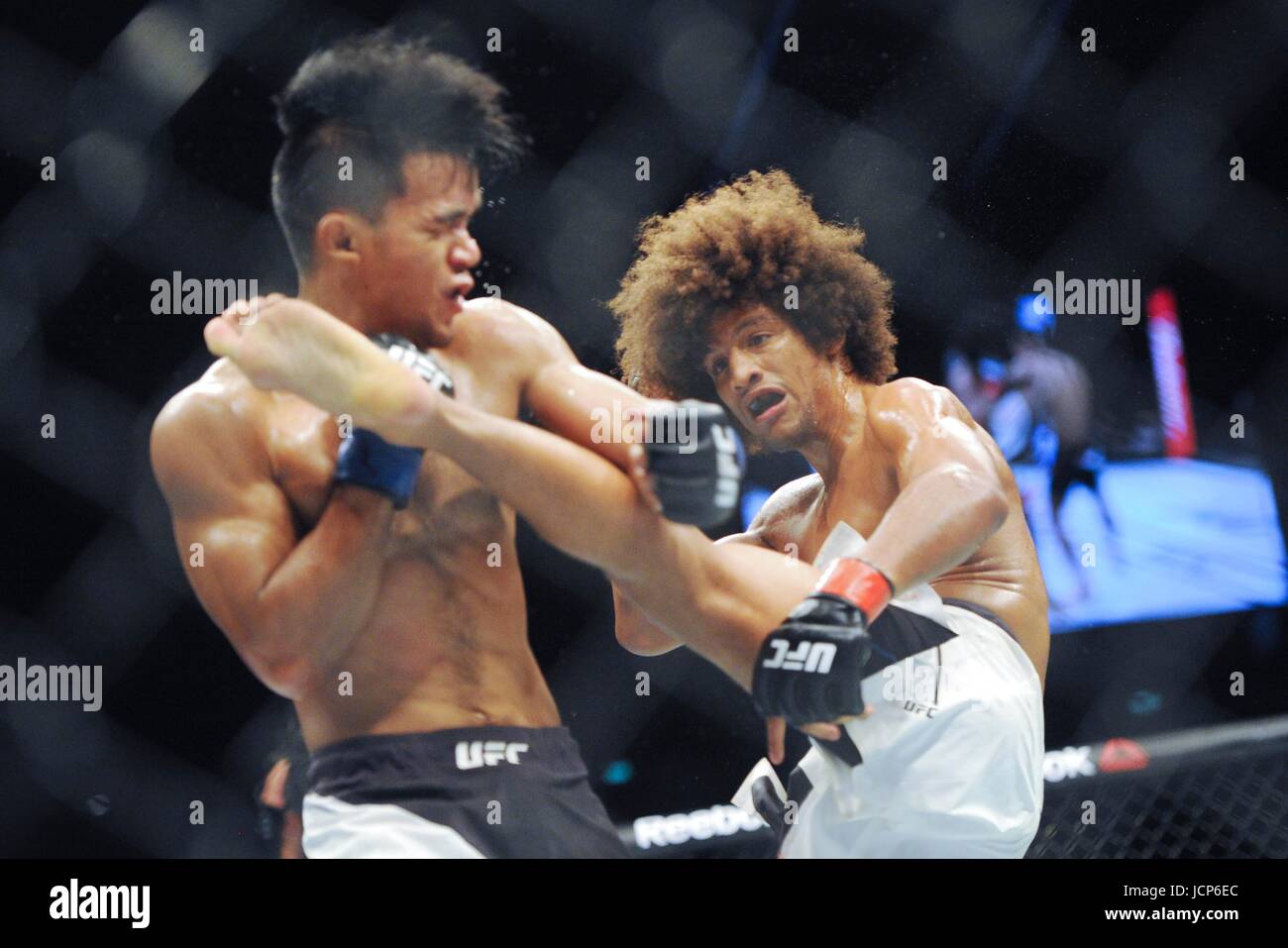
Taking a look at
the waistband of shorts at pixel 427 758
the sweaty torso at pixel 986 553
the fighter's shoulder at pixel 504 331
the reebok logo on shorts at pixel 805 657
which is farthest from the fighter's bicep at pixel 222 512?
the sweaty torso at pixel 986 553

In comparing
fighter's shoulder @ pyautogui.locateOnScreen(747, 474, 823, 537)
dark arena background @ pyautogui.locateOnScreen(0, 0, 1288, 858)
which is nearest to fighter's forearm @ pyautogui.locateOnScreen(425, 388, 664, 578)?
fighter's shoulder @ pyautogui.locateOnScreen(747, 474, 823, 537)

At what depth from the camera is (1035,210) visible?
312 cm

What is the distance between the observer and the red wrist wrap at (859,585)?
160cm

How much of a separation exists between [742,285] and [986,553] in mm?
597

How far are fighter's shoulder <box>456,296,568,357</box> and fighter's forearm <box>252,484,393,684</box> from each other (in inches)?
12.2

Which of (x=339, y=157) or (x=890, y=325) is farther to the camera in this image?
(x=890, y=325)

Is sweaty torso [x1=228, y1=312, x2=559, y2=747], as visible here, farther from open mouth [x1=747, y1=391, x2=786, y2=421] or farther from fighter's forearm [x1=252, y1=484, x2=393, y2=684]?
open mouth [x1=747, y1=391, x2=786, y2=421]

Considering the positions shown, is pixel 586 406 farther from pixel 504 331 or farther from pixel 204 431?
pixel 204 431

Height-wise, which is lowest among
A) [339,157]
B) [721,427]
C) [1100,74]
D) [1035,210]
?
[721,427]
